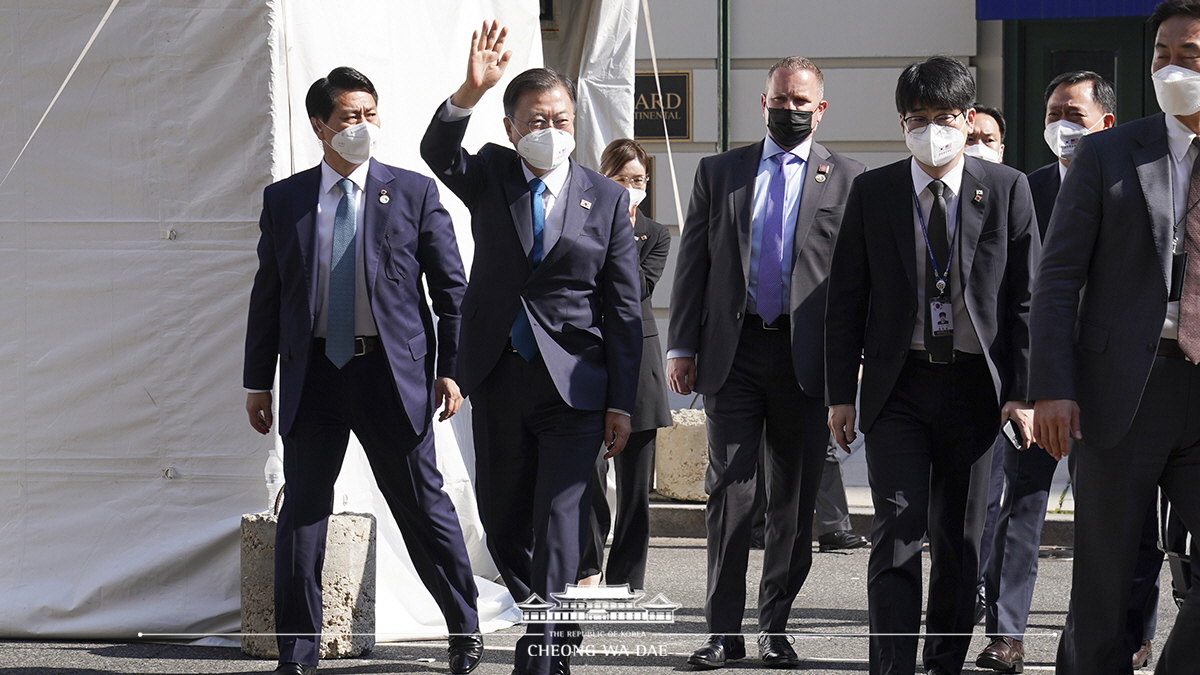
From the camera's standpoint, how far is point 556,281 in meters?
5.06

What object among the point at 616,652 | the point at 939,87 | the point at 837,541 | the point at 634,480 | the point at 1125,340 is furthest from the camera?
the point at 837,541

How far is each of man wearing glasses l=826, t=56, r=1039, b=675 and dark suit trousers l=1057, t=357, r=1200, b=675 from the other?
Result: 2.28ft

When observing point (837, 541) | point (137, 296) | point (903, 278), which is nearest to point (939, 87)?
point (903, 278)

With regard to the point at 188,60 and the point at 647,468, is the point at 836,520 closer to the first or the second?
the point at 647,468

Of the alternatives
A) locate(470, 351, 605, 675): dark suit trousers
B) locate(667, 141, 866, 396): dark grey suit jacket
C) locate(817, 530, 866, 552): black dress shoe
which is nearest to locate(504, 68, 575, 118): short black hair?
locate(667, 141, 866, 396): dark grey suit jacket

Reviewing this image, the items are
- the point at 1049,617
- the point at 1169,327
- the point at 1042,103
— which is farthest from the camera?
the point at 1042,103

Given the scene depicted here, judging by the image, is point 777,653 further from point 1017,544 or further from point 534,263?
point 534,263

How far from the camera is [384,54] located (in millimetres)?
6387

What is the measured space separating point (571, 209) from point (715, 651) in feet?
5.47

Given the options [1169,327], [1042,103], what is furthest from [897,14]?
[1169,327]

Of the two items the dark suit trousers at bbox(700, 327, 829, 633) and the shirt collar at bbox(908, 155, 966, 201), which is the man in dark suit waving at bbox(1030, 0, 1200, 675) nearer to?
the shirt collar at bbox(908, 155, 966, 201)

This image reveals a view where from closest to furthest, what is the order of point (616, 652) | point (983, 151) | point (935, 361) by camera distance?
point (935, 361)
point (616, 652)
point (983, 151)

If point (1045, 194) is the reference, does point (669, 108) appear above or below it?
above

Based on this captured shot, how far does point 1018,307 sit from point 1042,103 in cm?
732
